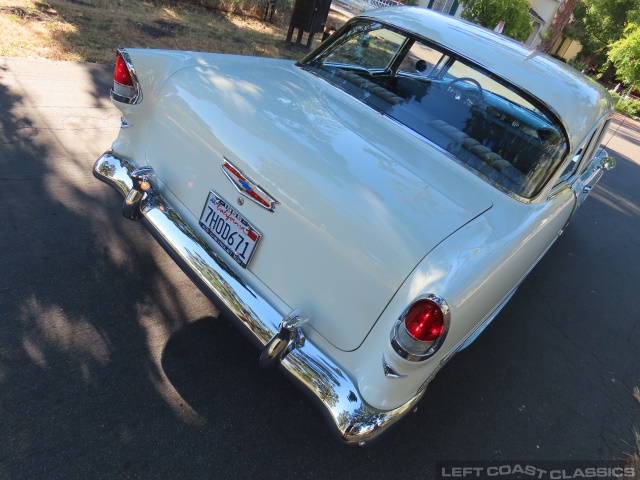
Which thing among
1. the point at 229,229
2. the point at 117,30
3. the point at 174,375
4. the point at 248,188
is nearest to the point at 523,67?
the point at 248,188

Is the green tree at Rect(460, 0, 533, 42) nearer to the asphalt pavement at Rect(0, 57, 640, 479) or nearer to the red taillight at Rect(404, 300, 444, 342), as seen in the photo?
the asphalt pavement at Rect(0, 57, 640, 479)

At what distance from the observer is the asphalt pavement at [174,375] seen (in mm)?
2066

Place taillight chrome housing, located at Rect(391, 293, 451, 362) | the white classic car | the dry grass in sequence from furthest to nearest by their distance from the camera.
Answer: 1. the dry grass
2. the white classic car
3. taillight chrome housing, located at Rect(391, 293, 451, 362)

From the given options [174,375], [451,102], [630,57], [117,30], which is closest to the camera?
[174,375]

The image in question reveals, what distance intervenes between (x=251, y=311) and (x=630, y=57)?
27839mm

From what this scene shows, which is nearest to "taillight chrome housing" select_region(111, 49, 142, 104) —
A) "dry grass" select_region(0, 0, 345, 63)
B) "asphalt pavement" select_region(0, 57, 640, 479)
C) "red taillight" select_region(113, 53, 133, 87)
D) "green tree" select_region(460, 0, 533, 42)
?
"red taillight" select_region(113, 53, 133, 87)

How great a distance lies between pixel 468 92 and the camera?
9.64ft

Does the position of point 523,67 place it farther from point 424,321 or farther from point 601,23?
point 601,23

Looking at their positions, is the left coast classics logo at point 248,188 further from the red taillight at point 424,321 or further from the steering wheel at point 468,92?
the steering wheel at point 468,92

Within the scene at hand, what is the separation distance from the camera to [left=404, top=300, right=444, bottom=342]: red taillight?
1671mm

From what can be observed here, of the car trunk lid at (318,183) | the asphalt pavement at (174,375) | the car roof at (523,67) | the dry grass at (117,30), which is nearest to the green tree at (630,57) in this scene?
the dry grass at (117,30)

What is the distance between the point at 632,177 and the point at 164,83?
404 inches

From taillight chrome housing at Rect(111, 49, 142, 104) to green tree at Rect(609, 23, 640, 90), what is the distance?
1066 inches

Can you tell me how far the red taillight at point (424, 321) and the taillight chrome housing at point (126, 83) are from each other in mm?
1957
